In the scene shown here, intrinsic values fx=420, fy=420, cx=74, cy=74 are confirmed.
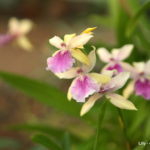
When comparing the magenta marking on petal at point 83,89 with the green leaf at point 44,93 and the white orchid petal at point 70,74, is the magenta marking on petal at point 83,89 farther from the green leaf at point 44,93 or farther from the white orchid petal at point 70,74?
the green leaf at point 44,93

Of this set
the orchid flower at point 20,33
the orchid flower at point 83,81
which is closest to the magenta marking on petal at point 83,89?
the orchid flower at point 83,81

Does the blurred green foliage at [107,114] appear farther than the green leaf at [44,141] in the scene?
Yes

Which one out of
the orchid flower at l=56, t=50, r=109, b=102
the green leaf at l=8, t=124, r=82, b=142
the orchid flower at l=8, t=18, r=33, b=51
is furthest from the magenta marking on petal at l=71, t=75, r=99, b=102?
the orchid flower at l=8, t=18, r=33, b=51

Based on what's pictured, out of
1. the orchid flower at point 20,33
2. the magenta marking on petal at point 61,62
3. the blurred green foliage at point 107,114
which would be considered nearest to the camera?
the magenta marking on petal at point 61,62

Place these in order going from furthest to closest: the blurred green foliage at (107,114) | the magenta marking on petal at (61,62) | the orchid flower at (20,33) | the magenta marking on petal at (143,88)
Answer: the orchid flower at (20,33)
the blurred green foliage at (107,114)
the magenta marking on petal at (143,88)
the magenta marking on petal at (61,62)

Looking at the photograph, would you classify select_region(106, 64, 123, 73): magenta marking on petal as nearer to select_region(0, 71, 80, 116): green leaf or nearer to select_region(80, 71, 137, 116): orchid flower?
select_region(80, 71, 137, 116): orchid flower

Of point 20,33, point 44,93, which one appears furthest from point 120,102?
point 20,33

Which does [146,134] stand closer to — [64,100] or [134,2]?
[64,100]

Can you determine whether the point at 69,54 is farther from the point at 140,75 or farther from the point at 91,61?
the point at 140,75
